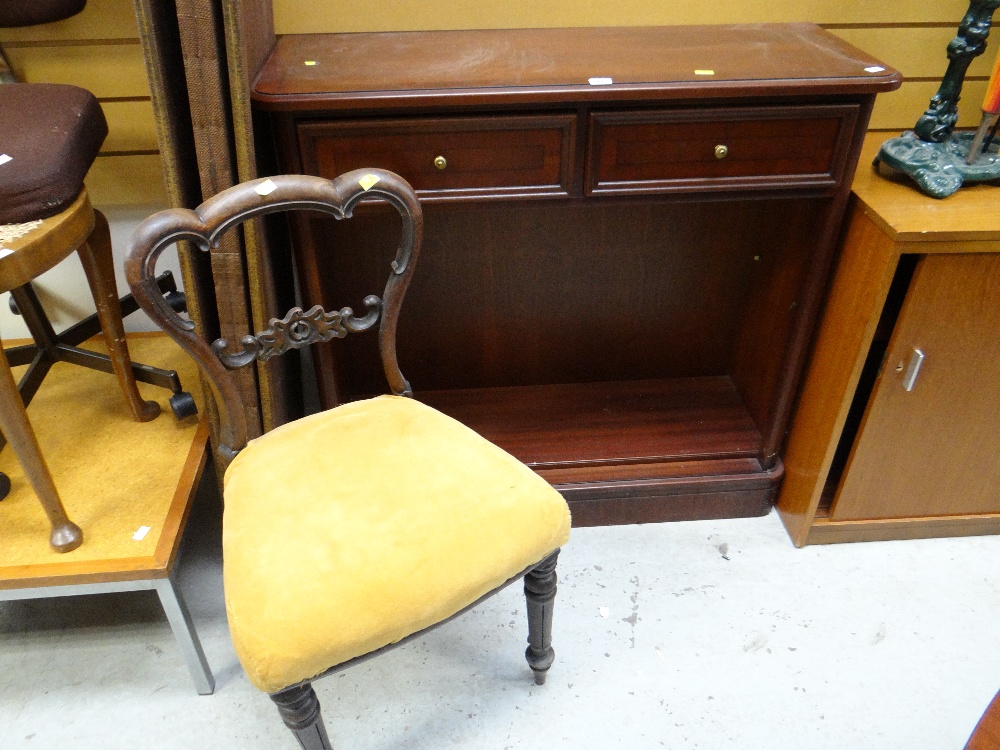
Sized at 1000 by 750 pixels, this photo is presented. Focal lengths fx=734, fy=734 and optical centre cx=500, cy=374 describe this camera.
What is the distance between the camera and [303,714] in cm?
98

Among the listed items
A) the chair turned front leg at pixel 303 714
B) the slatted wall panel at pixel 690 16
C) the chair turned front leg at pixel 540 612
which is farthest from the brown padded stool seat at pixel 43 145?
the chair turned front leg at pixel 540 612

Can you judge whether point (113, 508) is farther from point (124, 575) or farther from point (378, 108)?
point (378, 108)

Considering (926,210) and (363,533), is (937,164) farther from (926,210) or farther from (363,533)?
(363,533)

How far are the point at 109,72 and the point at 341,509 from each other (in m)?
1.07

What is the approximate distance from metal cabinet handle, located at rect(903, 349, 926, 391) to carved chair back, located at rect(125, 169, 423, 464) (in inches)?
36.2

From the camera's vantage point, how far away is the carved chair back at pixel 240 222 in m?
0.95

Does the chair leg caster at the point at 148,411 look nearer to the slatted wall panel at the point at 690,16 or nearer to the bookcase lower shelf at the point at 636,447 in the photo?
the bookcase lower shelf at the point at 636,447

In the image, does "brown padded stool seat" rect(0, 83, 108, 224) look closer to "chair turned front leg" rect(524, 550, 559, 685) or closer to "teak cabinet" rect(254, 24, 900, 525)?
"teak cabinet" rect(254, 24, 900, 525)

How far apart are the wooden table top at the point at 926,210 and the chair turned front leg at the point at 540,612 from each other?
785 mm

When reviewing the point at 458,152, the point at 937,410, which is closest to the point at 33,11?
the point at 458,152

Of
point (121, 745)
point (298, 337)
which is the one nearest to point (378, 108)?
point (298, 337)

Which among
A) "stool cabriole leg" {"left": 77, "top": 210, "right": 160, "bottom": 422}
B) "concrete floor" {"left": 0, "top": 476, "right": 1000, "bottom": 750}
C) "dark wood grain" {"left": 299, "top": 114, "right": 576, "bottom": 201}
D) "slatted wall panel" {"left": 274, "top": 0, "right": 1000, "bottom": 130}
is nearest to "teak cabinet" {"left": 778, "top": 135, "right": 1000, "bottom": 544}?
"concrete floor" {"left": 0, "top": 476, "right": 1000, "bottom": 750}

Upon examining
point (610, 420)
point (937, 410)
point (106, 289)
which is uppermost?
point (106, 289)

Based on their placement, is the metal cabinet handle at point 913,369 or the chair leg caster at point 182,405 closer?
the metal cabinet handle at point 913,369
